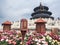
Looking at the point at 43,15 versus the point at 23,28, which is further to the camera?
the point at 43,15

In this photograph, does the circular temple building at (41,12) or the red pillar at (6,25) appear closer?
the red pillar at (6,25)

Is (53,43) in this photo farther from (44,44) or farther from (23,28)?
(23,28)

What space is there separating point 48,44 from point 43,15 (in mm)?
23992

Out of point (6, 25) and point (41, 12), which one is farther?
point (41, 12)

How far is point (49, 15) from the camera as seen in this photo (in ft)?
102

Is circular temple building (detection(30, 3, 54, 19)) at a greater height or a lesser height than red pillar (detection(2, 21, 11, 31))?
greater

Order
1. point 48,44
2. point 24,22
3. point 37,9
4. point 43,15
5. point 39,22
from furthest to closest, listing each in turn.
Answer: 1. point 37,9
2. point 43,15
3. point 39,22
4. point 48,44
5. point 24,22

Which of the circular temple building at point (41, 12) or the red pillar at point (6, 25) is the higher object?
the circular temple building at point (41, 12)

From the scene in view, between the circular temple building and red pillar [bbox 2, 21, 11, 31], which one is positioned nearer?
red pillar [bbox 2, 21, 11, 31]

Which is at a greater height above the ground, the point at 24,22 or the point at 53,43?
the point at 24,22

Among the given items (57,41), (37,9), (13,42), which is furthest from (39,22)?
(37,9)

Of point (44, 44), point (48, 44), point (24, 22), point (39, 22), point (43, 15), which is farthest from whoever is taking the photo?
point (43, 15)

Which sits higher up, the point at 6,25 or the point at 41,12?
the point at 41,12

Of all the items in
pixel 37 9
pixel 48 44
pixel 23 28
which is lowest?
pixel 48 44
